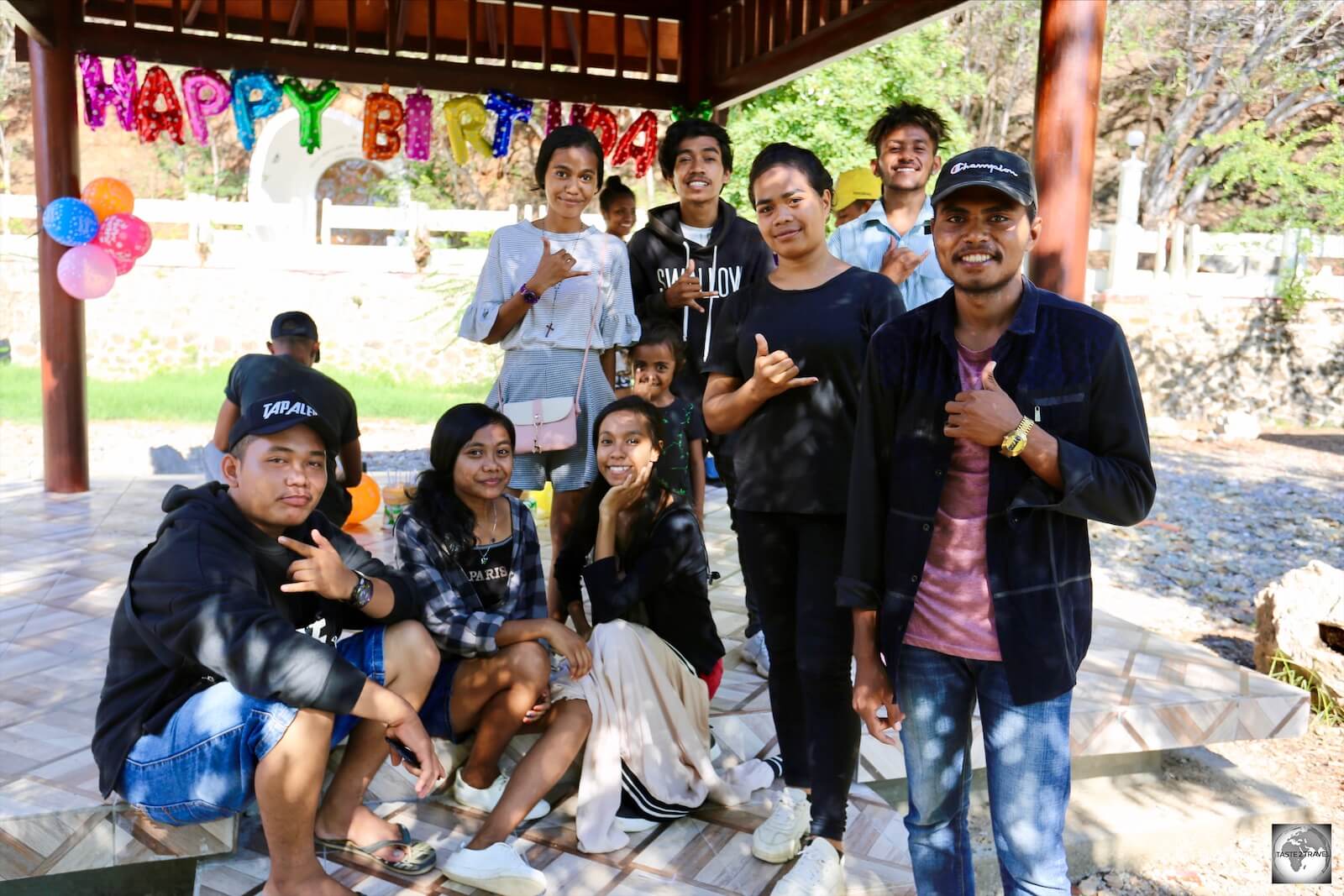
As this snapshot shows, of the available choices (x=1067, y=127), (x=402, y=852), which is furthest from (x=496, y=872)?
(x=1067, y=127)

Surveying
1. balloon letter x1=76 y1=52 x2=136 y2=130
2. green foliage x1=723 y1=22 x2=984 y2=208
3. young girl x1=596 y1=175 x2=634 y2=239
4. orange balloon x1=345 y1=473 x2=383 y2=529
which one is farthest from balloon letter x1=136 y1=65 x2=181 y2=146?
green foliage x1=723 y1=22 x2=984 y2=208

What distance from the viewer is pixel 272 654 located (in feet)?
6.97

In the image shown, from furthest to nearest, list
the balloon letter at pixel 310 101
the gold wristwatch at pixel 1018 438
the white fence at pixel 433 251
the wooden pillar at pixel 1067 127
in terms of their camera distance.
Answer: the white fence at pixel 433 251 → the balloon letter at pixel 310 101 → the wooden pillar at pixel 1067 127 → the gold wristwatch at pixel 1018 438

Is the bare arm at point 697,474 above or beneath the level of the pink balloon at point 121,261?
beneath

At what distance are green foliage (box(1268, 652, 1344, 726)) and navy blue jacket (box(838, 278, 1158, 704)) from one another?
11.1ft

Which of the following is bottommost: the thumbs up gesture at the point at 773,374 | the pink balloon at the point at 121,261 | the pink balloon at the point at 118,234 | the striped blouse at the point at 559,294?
the thumbs up gesture at the point at 773,374

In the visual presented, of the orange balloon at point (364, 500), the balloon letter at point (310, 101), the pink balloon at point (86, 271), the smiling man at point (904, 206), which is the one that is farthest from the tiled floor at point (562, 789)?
the balloon letter at point (310, 101)

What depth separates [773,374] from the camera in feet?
7.25

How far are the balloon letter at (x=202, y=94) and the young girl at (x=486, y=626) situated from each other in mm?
4018

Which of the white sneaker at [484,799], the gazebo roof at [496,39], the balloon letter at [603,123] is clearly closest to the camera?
the white sneaker at [484,799]

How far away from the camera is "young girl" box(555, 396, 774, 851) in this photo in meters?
2.73

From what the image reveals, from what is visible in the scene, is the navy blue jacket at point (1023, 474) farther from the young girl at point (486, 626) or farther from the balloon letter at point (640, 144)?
the balloon letter at point (640, 144)

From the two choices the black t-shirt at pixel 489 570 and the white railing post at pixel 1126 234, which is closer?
the black t-shirt at pixel 489 570

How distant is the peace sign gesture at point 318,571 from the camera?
232 centimetres
